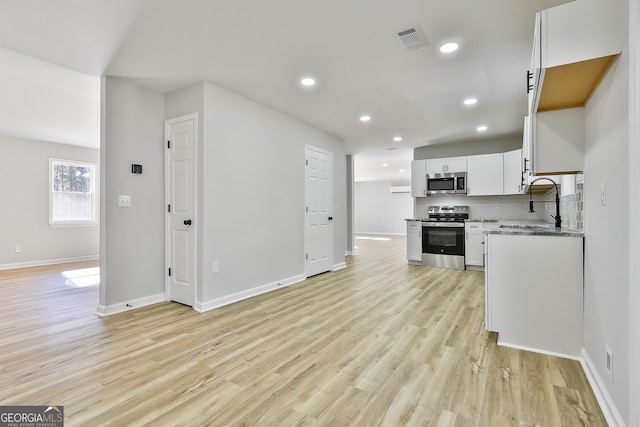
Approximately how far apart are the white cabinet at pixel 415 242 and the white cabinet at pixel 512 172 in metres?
1.66

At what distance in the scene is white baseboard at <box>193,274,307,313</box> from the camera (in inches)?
131

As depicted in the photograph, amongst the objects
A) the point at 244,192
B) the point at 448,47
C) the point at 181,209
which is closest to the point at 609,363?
the point at 448,47

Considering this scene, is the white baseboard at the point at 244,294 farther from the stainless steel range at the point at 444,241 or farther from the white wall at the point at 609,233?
the white wall at the point at 609,233

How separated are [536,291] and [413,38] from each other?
2.18 metres

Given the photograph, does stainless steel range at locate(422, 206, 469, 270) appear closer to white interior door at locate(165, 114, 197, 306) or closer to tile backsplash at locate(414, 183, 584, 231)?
tile backsplash at locate(414, 183, 584, 231)

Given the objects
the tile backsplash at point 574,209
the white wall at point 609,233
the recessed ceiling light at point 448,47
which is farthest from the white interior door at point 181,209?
the tile backsplash at point 574,209

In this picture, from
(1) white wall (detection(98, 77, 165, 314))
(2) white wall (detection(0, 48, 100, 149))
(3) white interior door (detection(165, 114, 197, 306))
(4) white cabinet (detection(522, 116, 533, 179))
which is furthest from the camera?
(3) white interior door (detection(165, 114, 197, 306))

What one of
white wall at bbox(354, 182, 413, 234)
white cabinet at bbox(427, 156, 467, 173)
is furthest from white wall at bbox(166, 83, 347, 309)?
white wall at bbox(354, 182, 413, 234)

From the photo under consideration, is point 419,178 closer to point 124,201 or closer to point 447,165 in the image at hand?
point 447,165

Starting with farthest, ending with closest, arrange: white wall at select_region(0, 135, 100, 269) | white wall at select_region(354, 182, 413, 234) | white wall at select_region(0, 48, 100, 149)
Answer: white wall at select_region(354, 182, 413, 234) < white wall at select_region(0, 135, 100, 269) < white wall at select_region(0, 48, 100, 149)

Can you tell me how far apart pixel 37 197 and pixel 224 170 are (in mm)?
5087

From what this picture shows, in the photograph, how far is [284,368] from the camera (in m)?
2.11

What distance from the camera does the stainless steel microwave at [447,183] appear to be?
6.02 m

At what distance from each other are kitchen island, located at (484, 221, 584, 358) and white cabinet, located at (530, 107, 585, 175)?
0.49 metres
